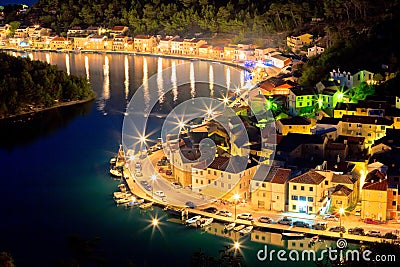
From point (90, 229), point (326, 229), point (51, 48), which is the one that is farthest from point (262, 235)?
point (51, 48)

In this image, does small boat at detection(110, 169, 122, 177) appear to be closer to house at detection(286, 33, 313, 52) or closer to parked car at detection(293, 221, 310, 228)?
parked car at detection(293, 221, 310, 228)

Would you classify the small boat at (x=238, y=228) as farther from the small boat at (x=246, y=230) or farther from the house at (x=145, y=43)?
the house at (x=145, y=43)

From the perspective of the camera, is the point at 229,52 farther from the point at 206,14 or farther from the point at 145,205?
the point at 145,205

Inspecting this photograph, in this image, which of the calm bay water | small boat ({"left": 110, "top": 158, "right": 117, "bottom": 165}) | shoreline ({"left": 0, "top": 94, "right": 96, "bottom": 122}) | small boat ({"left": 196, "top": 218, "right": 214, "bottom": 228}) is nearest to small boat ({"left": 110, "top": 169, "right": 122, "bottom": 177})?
the calm bay water

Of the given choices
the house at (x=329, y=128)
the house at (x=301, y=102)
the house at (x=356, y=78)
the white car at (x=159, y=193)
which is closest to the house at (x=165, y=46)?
the house at (x=356, y=78)

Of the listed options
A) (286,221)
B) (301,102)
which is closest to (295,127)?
(301,102)

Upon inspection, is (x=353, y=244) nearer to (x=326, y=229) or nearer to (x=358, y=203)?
(x=326, y=229)
